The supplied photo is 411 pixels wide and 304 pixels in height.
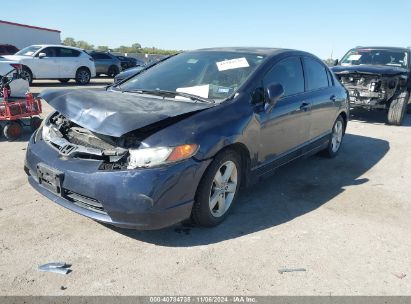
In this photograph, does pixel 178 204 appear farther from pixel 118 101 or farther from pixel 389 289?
pixel 389 289

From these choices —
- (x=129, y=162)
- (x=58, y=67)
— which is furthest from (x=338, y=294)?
(x=58, y=67)

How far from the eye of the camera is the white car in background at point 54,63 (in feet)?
48.2

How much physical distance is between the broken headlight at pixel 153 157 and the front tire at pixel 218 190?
39 centimetres

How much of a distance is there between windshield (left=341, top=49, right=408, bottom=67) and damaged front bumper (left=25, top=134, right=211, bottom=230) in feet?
28.0

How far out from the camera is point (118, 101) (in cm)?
353

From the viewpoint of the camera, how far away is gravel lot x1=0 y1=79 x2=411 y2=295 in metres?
2.79

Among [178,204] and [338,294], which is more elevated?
[178,204]

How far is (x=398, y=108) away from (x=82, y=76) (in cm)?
1226

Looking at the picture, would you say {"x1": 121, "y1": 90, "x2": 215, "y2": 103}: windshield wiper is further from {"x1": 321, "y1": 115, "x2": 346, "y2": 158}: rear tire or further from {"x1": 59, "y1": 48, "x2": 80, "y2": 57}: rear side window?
→ {"x1": 59, "y1": 48, "x2": 80, "y2": 57}: rear side window

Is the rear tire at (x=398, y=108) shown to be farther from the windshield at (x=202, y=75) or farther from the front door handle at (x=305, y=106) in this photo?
the windshield at (x=202, y=75)

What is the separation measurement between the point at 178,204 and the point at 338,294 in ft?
4.33

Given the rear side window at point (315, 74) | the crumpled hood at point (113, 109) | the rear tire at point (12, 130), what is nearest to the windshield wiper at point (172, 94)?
the crumpled hood at point (113, 109)

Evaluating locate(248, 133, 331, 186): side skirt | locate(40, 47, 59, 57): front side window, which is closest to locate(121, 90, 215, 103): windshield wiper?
locate(248, 133, 331, 186): side skirt

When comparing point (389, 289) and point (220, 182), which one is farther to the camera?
point (220, 182)
